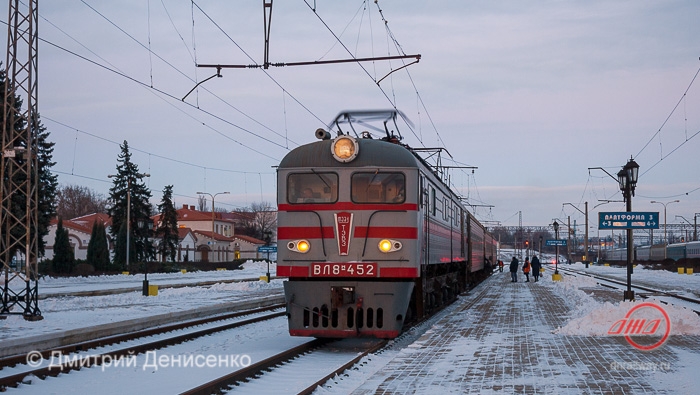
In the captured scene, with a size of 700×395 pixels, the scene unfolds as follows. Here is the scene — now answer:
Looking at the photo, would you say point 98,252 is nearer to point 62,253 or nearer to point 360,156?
point 62,253

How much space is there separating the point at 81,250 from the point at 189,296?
59.1 m

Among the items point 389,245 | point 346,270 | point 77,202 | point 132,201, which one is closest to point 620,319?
point 389,245

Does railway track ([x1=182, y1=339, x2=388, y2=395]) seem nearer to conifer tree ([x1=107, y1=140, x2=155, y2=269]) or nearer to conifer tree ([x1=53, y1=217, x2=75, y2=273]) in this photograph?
conifer tree ([x1=53, y1=217, x2=75, y2=273])

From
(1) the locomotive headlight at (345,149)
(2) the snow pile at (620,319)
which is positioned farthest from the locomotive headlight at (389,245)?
(2) the snow pile at (620,319)

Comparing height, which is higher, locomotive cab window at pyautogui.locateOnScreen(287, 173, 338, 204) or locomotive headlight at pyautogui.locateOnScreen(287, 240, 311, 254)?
locomotive cab window at pyautogui.locateOnScreen(287, 173, 338, 204)

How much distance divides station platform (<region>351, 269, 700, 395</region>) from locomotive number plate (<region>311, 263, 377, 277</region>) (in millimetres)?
1414

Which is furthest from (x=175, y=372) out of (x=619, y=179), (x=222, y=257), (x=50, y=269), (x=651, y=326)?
(x=222, y=257)

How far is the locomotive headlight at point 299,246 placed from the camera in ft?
40.8

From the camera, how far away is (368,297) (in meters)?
12.1

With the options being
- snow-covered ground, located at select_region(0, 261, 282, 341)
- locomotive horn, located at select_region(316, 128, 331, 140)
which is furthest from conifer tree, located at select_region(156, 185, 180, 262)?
locomotive horn, located at select_region(316, 128, 331, 140)

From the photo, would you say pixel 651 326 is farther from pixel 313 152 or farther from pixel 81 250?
pixel 81 250

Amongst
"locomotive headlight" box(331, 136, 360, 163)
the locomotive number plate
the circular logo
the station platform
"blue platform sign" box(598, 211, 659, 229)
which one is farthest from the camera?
"blue platform sign" box(598, 211, 659, 229)

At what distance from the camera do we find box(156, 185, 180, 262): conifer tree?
77750mm

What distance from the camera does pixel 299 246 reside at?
12484 mm
